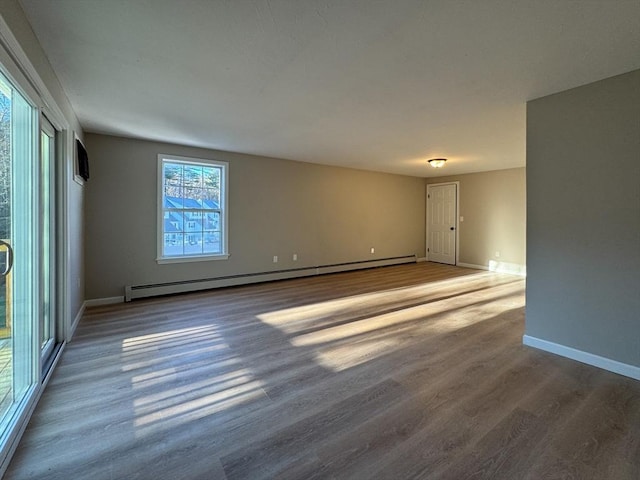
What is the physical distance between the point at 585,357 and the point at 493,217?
483 cm

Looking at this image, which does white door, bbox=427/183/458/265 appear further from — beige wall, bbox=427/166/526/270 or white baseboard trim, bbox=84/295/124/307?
white baseboard trim, bbox=84/295/124/307

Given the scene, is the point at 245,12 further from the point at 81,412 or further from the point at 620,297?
the point at 620,297

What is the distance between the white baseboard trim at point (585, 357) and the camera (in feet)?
7.72

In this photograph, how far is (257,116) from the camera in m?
3.38

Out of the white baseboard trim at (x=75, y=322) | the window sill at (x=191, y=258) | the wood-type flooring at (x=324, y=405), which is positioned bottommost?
the wood-type flooring at (x=324, y=405)

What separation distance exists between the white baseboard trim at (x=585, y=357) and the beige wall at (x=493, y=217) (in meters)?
4.14

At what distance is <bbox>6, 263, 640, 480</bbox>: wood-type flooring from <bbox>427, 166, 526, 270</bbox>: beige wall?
364cm

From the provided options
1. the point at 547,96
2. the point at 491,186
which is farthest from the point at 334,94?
the point at 491,186

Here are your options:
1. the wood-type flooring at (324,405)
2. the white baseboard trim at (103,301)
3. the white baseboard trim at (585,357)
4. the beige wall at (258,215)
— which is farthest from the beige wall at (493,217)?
the white baseboard trim at (103,301)

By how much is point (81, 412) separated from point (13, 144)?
1.65 m

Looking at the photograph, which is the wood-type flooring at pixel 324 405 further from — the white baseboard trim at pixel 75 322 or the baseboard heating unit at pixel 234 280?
the baseboard heating unit at pixel 234 280

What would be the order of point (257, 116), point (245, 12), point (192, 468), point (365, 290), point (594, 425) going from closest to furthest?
point (192, 468) → point (245, 12) → point (594, 425) → point (257, 116) → point (365, 290)

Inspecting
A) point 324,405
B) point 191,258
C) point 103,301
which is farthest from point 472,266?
point 103,301

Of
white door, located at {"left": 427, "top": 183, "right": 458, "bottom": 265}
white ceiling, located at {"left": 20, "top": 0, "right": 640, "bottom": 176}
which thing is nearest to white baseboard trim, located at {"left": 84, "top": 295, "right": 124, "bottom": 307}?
white ceiling, located at {"left": 20, "top": 0, "right": 640, "bottom": 176}
